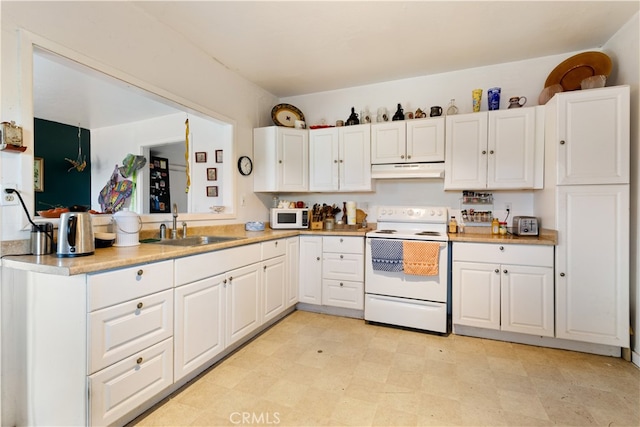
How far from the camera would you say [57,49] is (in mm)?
1644

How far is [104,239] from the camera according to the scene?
5.69ft

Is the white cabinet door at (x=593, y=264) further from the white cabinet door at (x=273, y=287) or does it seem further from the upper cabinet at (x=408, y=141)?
the white cabinet door at (x=273, y=287)

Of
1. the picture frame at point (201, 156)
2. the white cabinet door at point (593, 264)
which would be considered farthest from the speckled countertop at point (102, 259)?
the white cabinet door at point (593, 264)

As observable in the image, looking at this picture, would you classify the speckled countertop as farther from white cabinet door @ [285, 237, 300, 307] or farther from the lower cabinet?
the lower cabinet

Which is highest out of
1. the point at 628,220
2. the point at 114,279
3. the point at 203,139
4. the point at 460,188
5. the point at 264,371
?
the point at 203,139

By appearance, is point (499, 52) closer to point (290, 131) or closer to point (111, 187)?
point (290, 131)

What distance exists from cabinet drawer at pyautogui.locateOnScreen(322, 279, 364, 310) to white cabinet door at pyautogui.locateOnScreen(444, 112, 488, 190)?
1.35 metres

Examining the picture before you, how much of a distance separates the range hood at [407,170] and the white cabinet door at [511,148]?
0.45m

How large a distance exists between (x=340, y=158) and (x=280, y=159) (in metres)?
0.68

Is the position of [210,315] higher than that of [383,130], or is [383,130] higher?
[383,130]

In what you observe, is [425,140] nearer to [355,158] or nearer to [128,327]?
[355,158]

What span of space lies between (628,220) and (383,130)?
2.06 m

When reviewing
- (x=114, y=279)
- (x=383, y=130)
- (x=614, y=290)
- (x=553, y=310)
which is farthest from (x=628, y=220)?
(x=114, y=279)

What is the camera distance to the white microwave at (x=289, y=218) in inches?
128
